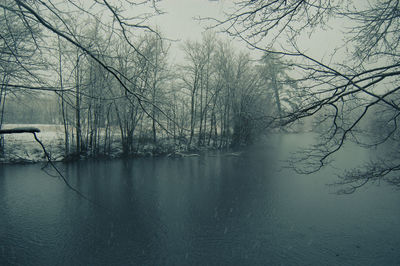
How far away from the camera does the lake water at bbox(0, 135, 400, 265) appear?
526 centimetres

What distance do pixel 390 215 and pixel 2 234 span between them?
10.2 m

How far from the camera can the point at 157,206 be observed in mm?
8125

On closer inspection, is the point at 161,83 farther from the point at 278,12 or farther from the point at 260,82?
the point at 278,12

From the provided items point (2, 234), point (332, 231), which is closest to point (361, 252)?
point (332, 231)

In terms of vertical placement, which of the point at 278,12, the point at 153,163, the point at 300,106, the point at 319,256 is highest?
the point at 278,12

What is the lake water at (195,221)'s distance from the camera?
207 inches

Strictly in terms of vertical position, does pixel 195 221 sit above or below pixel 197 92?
below

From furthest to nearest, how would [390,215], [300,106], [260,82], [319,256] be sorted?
1. [260,82]
2. [390,215]
3. [319,256]
4. [300,106]

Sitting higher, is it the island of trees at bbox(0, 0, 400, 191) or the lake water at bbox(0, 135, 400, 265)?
the island of trees at bbox(0, 0, 400, 191)

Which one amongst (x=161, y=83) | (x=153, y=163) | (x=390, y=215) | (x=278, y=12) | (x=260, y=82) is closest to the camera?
(x=278, y=12)

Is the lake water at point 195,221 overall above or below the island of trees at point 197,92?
below

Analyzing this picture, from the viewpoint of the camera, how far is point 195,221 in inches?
274

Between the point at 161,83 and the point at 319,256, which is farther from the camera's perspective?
the point at 161,83

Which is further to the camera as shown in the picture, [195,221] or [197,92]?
[197,92]
